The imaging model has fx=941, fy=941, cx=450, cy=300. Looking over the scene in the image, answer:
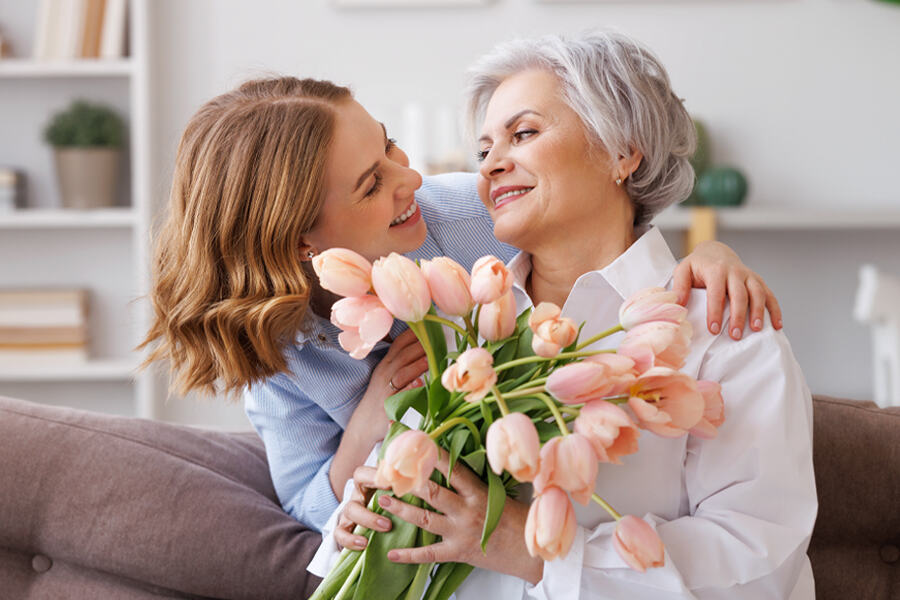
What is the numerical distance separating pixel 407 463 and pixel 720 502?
0.52m

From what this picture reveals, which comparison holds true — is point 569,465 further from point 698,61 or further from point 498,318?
point 698,61

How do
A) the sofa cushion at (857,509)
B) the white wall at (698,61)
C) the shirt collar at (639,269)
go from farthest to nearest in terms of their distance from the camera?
the white wall at (698,61)
the sofa cushion at (857,509)
the shirt collar at (639,269)

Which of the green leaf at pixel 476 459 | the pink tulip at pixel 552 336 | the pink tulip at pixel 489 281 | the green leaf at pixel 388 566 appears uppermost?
the pink tulip at pixel 489 281

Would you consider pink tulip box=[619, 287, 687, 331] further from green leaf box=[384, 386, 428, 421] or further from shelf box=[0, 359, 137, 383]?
shelf box=[0, 359, 137, 383]

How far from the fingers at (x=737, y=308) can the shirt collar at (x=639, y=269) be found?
13 centimetres

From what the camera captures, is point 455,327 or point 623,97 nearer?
point 455,327

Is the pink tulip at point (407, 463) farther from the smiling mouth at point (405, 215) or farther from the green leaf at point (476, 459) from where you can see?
the smiling mouth at point (405, 215)

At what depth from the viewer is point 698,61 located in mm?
3721

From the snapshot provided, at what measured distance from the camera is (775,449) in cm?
124

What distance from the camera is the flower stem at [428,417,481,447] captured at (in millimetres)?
1025

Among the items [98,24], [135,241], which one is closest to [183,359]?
[135,241]

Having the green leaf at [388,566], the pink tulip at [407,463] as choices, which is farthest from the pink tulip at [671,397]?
the green leaf at [388,566]

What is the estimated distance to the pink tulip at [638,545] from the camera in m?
1.00

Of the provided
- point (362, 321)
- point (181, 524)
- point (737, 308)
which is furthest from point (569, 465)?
point (181, 524)
